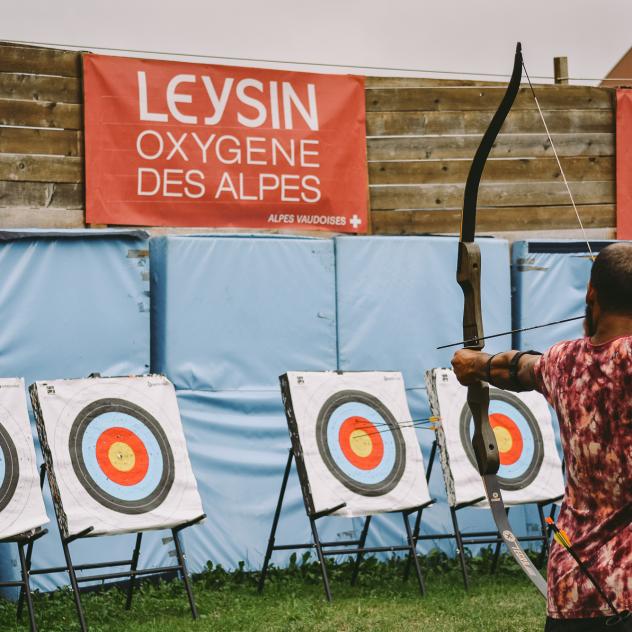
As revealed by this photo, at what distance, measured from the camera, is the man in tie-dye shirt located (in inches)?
87.4

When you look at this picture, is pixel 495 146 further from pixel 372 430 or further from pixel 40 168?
pixel 40 168

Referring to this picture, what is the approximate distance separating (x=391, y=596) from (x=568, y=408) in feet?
10.9

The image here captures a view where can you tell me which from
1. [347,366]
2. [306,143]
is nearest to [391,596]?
[347,366]

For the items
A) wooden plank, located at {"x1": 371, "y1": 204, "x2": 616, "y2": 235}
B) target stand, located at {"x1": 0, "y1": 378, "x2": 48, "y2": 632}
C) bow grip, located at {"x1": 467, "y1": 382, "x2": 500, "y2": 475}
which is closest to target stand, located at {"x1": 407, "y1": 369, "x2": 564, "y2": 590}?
wooden plank, located at {"x1": 371, "y1": 204, "x2": 616, "y2": 235}

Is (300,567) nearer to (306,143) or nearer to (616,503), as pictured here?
(306,143)

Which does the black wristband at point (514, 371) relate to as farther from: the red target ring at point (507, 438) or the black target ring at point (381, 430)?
the red target ring at point (507, 438)

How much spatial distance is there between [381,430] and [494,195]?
2.04 m

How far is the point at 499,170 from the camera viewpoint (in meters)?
7.11

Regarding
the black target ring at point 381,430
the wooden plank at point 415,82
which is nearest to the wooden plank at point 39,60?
the wooden plank at point 415,82

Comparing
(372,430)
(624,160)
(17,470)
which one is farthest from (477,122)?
(17,470)

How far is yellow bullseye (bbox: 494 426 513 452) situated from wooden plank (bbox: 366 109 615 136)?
2.03 meters

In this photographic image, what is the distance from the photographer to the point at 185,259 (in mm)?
5996

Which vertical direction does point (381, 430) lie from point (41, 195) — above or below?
below

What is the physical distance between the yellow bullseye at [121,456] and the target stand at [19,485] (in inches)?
16.1
